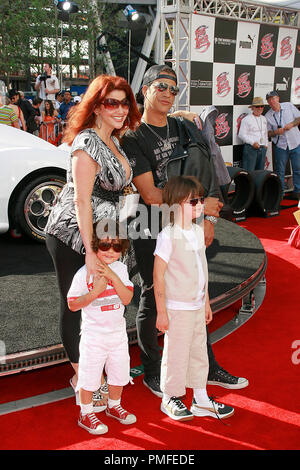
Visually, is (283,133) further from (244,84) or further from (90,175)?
(90,175)

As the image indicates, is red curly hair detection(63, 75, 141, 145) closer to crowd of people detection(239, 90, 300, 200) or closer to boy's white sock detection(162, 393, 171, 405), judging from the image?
boy's white sock detection(162, 393, 171, 405)

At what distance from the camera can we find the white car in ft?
13.9

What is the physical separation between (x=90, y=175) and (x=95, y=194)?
137mm

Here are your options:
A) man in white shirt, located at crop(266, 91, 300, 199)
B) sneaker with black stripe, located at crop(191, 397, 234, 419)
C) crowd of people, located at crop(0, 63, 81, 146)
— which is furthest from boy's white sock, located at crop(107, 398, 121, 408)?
man in white shirt, located at crop(266, 91, 300, 199)

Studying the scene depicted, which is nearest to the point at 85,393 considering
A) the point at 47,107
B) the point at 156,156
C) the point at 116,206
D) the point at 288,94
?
the point at 116,206

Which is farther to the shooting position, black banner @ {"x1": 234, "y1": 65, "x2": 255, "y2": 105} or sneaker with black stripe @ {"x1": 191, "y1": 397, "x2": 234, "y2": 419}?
black banner @ {"x1": 234, "y1": 65, "x2": 255, "y2": 105}

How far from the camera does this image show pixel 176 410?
232 centimetres

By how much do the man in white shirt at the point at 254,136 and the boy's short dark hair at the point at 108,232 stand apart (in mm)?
5707

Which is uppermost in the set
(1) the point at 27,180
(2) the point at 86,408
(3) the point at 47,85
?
(3) the point at 47,85

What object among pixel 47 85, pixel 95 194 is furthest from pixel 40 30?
pixel 95 194

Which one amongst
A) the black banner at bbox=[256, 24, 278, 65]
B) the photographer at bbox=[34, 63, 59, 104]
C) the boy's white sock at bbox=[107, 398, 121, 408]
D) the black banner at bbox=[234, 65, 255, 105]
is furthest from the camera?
the photographer at bbox=[34, 63, 59, 104]

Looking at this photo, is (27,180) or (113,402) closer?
(113,402)

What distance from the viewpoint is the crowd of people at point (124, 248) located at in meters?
2.06
